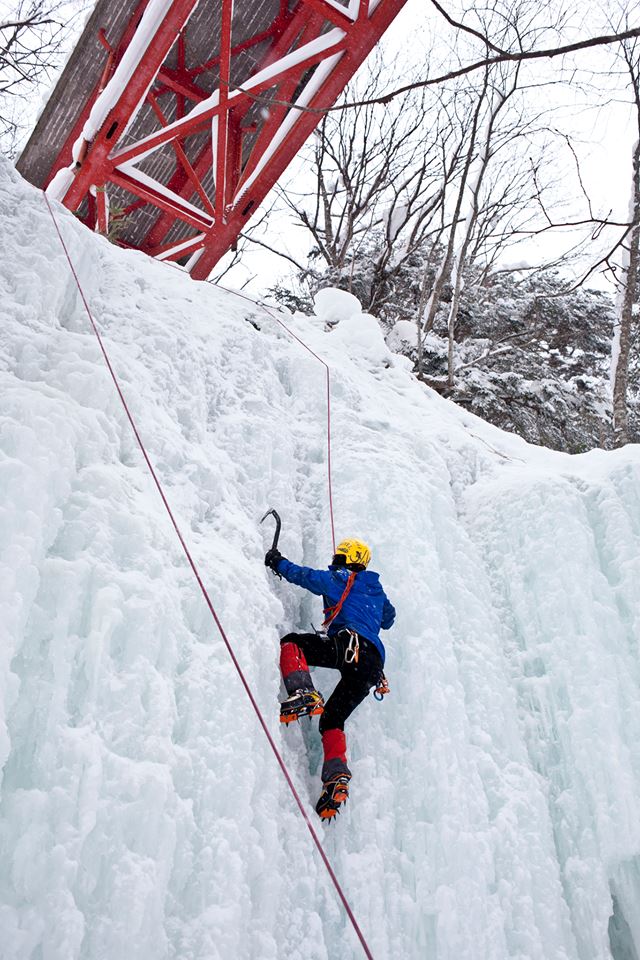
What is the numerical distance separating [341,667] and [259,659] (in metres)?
0.42

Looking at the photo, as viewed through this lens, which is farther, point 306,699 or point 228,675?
point 306,699

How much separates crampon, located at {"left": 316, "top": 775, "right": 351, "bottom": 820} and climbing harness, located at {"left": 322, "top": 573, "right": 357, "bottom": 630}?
77 cm

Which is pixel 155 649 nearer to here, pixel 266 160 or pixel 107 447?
pixel 107 447

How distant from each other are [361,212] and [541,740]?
1002 cm

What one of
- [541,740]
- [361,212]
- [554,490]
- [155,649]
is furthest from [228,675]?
[361,212]

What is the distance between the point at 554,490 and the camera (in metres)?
4.26

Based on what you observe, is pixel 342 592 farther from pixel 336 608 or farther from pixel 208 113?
pixel 208 113

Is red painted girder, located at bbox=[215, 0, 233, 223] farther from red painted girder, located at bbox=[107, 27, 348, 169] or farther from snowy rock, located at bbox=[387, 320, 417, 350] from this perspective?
snowy rock, located at bbox=[387, 320, 417, 350]

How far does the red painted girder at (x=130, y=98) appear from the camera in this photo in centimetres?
482

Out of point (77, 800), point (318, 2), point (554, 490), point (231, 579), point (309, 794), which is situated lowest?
point (309, 794)

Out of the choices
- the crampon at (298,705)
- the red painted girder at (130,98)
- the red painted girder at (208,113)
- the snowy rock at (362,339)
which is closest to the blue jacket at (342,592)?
the crampon at (298,705)

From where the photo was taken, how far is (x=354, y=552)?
3439mm

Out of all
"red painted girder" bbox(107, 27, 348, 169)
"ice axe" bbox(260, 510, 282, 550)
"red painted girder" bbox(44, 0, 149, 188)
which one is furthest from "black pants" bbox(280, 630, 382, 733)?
"red painted girder" bbox(44, 0, 149, 188)

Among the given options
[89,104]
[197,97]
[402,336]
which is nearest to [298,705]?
[197,97]
